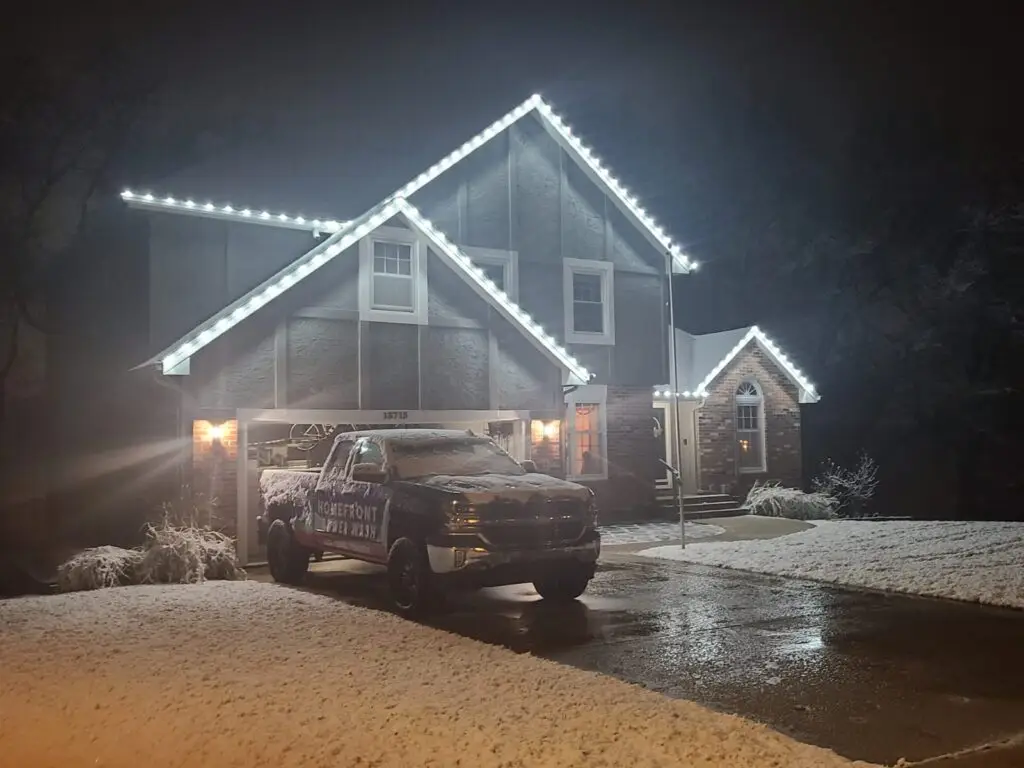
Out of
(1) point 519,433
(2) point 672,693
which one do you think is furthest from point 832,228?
(2) point 672,693

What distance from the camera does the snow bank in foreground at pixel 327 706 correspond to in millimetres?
5863

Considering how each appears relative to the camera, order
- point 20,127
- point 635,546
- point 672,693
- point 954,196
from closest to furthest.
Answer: point 672,693
point 635,546
point 20,127
point 954,196

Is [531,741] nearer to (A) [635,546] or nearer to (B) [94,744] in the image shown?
(B) [94,744]

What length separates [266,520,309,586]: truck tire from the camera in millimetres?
13609

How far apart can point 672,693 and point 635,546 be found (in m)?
10.2

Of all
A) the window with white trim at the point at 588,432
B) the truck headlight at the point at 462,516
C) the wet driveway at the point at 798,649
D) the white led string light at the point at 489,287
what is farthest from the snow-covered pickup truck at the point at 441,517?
the window with white trim at the point at 588,432

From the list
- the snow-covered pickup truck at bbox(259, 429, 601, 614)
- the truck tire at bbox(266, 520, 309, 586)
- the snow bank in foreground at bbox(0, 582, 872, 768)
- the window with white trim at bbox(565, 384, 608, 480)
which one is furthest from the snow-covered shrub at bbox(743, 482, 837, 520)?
the snow bank in foreground at bbox(0, 582, 872, 768)

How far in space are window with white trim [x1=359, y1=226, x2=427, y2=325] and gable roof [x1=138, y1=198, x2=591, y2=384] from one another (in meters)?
0.29

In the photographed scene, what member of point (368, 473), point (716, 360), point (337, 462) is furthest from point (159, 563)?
point (716, 360)

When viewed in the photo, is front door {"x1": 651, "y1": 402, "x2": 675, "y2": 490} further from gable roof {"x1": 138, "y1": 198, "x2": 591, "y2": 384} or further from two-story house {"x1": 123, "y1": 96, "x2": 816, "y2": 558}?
gable roof {"x1": 138, "y1": 198, "x2": 591, "y2": 384}

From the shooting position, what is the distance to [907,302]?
32531 millimetres

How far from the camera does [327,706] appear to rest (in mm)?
6859

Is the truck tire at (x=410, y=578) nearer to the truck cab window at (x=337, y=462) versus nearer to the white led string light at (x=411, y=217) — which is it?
the truck cab window at (x=337, y=462)

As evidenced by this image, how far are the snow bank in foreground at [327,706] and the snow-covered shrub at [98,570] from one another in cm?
283
